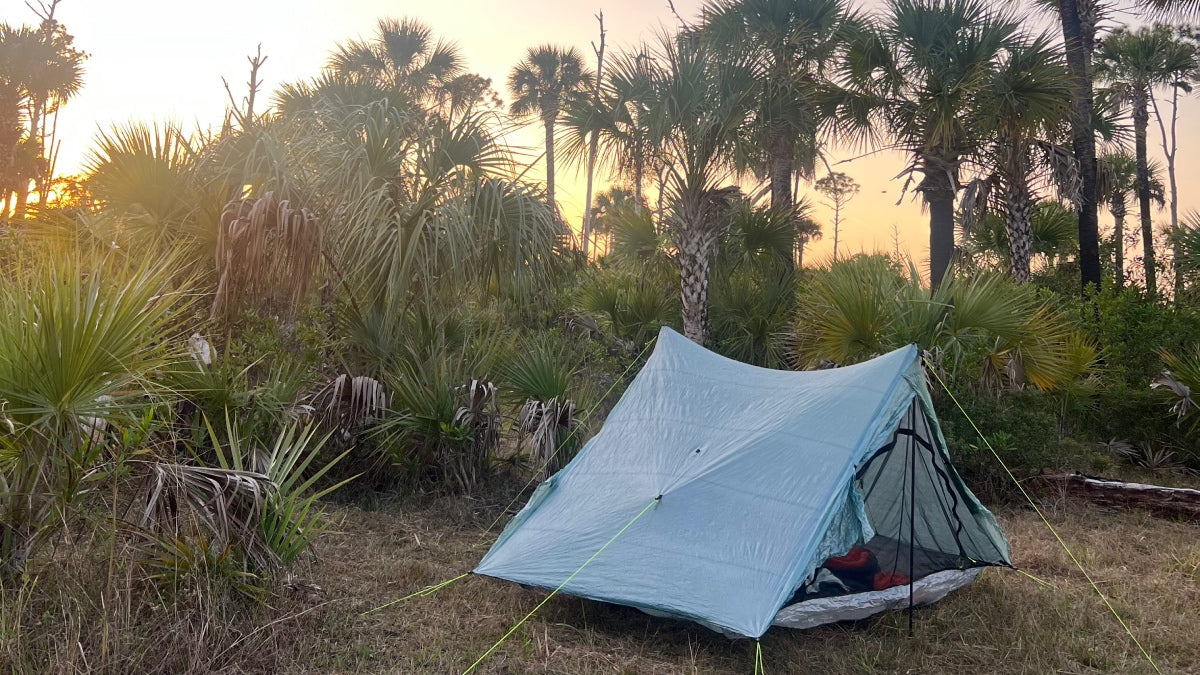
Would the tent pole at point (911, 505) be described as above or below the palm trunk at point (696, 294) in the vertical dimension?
below

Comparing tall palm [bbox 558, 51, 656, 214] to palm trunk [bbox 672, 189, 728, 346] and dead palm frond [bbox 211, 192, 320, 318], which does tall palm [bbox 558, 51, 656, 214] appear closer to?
palm trunk [bbox 672, 189, 728, 346]

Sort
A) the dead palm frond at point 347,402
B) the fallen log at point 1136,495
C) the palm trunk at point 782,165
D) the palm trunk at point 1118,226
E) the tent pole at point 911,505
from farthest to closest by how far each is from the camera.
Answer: the palm trunk at point 1118,226, the palm trunk at point 782,165, the fallen log at point 1136,495, the dead palm frond at point 347,402, the tent pole at point 911,505

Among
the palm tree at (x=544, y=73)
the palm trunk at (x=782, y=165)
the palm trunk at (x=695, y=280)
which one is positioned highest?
the palm tree at (x=544, y=73)

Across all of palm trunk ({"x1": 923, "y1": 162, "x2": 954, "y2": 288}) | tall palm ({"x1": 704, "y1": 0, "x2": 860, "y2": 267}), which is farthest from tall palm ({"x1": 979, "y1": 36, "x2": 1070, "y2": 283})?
tall palm ({"x1": 704, "y1": 0, "x2": 860, "y2": 267})

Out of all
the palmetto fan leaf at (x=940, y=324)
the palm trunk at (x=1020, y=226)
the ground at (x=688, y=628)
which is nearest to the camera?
the ground at (x=688, y=628)

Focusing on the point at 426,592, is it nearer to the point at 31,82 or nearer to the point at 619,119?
the point at 619,119

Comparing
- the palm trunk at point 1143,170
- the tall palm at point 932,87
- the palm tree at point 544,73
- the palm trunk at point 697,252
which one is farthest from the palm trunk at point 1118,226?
the palm tree at point 544,73

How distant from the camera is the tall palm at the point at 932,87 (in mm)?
13344

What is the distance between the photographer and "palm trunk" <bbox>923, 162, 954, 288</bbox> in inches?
589

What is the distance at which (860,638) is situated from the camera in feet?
17.7

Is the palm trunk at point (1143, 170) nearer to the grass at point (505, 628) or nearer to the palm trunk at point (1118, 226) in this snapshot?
the palm trunk at point (1118, 226)

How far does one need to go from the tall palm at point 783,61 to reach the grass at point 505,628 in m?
8.74

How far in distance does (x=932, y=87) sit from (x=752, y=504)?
10.4 metres

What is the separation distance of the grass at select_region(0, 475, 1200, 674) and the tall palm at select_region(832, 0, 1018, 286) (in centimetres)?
838
